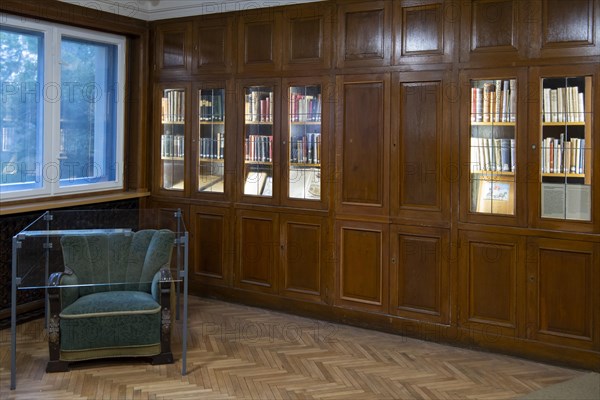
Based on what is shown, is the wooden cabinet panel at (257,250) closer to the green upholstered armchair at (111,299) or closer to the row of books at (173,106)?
the row of books at (173,106)

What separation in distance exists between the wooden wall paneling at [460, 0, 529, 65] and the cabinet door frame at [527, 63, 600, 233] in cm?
23

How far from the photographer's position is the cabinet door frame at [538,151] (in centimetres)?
439

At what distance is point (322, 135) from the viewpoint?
18.2ft

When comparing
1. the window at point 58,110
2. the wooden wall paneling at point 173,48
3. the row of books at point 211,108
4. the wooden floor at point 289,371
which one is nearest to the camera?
the wooden floor at point 289,371

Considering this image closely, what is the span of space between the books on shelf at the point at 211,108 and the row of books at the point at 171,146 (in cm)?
37

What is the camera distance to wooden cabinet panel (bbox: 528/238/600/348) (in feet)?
14.7

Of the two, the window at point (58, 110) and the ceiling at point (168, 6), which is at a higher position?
the ceiling at point (168, 6)

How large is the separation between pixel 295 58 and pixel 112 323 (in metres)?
2.78

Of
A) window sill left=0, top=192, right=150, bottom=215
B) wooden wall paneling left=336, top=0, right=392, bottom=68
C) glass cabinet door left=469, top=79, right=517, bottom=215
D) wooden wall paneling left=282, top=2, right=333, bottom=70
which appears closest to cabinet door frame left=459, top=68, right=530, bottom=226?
glass cabinet door left=469, top=79, right=517, bottom=215

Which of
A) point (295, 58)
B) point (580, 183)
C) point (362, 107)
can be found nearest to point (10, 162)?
point (295, 58)

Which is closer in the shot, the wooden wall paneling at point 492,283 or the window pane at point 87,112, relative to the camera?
the wooden wall paneling at point 492,283

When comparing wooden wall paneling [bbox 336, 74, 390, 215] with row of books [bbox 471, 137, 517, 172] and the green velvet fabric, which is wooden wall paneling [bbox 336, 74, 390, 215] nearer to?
row of books [bbox 471, 137, 517, 172]

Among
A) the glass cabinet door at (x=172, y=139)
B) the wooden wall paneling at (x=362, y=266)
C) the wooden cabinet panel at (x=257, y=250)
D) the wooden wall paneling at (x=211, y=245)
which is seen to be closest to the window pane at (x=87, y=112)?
the glass cabinet door at (x=172, y=139)

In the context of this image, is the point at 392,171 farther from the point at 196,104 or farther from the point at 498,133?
the point at 196,104
